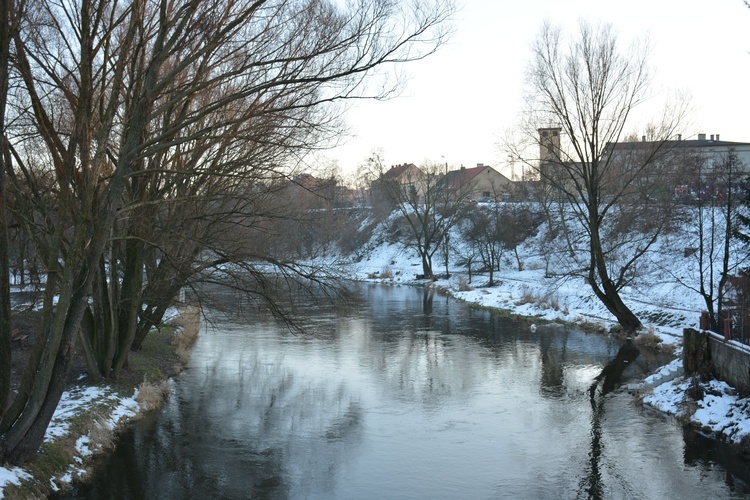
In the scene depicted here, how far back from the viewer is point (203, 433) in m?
12.8

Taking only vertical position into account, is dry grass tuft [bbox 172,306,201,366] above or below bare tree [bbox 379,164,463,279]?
below

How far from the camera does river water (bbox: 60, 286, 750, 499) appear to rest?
1017 cm

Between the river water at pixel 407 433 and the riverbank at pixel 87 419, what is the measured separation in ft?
1.17

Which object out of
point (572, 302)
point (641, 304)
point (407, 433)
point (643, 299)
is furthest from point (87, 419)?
point (572, 302)

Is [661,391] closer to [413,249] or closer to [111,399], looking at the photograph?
[111,399]

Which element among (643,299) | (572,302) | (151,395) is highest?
(643,299)

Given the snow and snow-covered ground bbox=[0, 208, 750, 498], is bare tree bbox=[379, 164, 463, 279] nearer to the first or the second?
snow-covered ground bbox=[0, 208, 750, 498]

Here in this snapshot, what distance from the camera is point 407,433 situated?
12.9 m

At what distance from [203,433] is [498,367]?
358 inches

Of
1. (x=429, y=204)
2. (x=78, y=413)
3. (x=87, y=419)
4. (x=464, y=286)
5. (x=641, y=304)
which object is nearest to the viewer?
(x=87, y=419)

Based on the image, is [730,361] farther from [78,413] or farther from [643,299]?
[643,299]

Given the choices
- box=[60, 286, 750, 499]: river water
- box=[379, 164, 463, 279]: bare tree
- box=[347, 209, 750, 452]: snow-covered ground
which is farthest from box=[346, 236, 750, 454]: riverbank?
box=[379, 164, 463, 279]: bare tree

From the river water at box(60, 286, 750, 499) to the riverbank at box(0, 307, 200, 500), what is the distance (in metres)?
0.36

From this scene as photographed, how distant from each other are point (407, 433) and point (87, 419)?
5975mm
